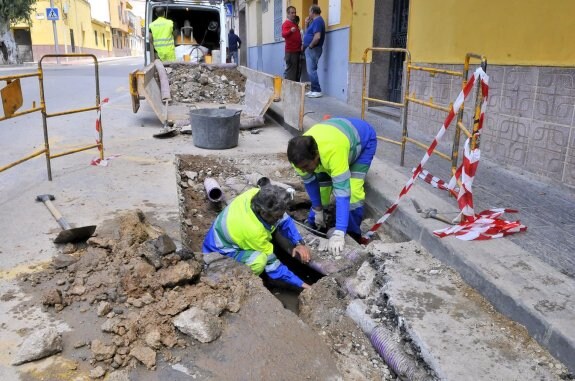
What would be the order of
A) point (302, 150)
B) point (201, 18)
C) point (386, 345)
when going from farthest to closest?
1. point (201, 18)
2. point (302, 150)
3. point (386, 345)

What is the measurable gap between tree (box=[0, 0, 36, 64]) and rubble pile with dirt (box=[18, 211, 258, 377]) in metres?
32.4

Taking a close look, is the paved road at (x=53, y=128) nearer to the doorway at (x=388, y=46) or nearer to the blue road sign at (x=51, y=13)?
the doorway at (x=388, y=46)

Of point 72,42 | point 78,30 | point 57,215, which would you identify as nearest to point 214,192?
point 57,215

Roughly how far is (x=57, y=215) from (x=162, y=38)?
7.87 meters

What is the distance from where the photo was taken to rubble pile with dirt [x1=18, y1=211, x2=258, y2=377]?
2432 mm

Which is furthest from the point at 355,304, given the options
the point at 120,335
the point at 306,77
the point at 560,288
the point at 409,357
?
the point at 306,77

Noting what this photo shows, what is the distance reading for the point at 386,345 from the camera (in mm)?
2672

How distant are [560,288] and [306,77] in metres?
11.9

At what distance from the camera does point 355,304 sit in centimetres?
312

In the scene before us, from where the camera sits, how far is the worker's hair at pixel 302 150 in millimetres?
3748

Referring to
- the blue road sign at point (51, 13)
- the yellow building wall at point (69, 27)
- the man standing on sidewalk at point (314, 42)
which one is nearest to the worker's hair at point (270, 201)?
the man standing on sidewalk at point (314, 42)

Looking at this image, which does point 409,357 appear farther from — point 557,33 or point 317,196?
point 557,33

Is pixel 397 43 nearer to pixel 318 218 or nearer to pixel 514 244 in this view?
pixel 318 218

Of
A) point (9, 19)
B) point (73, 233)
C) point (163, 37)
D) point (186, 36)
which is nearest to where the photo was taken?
point (73, 233)
